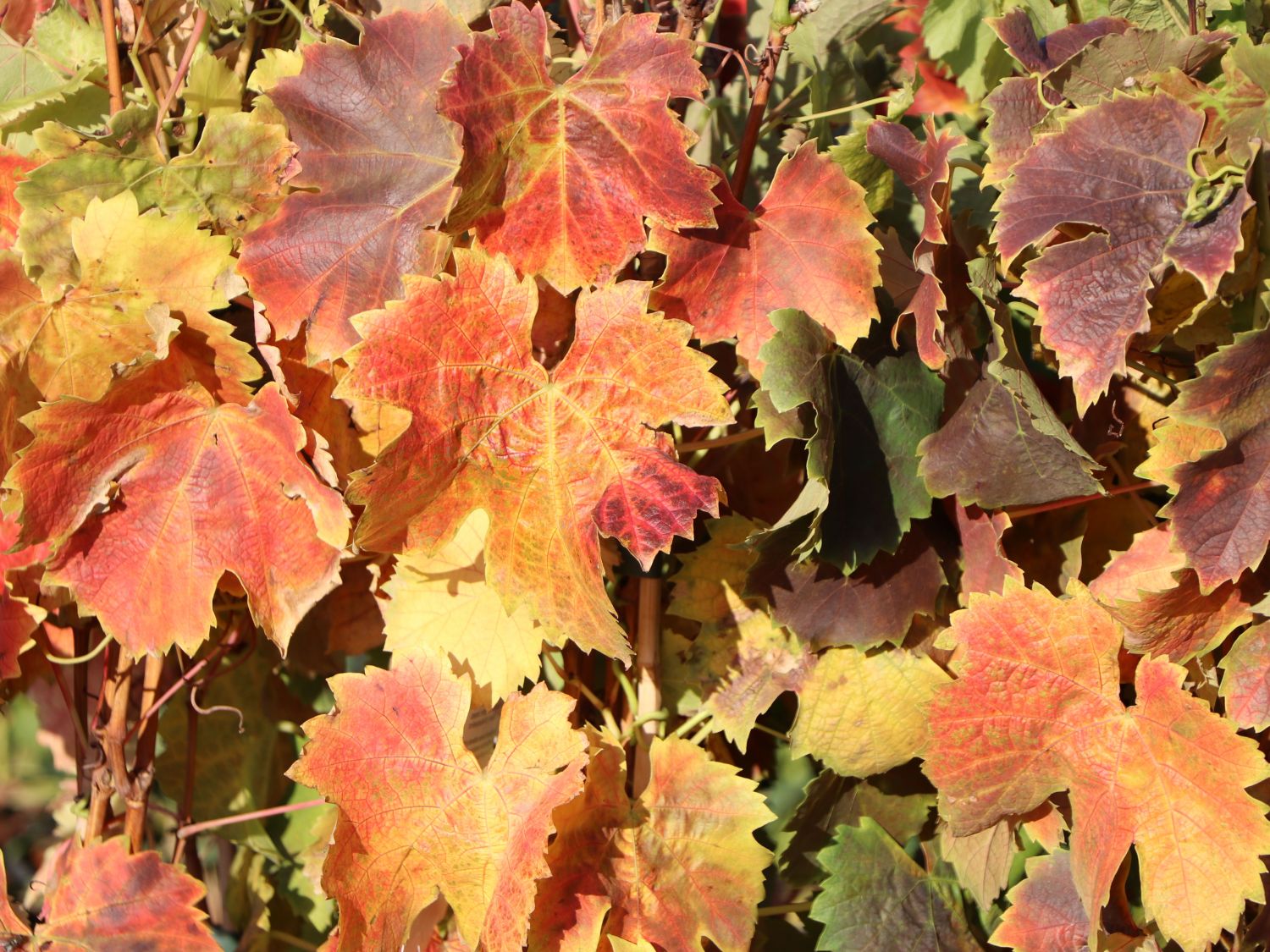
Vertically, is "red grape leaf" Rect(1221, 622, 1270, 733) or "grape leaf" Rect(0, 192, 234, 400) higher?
"grape leaf" Rect(0, 192, 234, 400)

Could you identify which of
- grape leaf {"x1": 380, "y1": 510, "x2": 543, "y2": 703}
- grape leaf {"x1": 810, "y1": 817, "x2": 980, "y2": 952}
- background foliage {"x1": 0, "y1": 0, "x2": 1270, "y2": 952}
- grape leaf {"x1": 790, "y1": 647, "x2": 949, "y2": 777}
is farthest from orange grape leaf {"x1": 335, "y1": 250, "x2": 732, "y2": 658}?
grape leaf {"x1": 810, "y1": 817, "x2": 980, "y2": 952}

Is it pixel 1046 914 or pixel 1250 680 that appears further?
pixel 1046 914

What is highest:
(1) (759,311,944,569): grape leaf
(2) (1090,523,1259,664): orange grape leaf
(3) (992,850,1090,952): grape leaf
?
(1) (759,311,944,569): grape leaf

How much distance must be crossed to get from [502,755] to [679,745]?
147 mm

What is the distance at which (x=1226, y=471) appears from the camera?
0.73 meters

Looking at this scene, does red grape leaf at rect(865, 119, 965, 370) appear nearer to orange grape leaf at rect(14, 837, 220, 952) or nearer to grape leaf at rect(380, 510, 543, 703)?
grape leaf at rect(380, 510, 543, 703)

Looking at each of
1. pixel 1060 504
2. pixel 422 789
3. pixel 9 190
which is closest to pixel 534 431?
pixel 422 789

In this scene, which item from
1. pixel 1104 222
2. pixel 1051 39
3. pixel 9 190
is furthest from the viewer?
pixel 9 190

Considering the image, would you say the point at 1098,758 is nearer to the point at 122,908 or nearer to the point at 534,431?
the point at 534,431

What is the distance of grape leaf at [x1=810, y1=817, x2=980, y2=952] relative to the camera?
932 mm

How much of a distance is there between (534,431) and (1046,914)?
557 mm

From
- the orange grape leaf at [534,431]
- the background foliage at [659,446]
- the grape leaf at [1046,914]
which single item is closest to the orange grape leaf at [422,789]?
the background foliage at [659,446]

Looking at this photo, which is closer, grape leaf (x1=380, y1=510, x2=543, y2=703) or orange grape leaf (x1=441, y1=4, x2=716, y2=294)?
orange grape leaf (x1=441, y1=4, x2=716, y2=294)

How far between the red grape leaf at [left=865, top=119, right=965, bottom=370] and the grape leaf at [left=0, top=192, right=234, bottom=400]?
50cm
